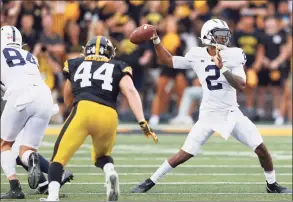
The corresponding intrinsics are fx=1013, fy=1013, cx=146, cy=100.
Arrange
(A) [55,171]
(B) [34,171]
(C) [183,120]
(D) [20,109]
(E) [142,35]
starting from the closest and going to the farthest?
(A) [55,171]
(B) [34,171]
(D) [20,109]
(E) [142,35]
(C) [183,120]

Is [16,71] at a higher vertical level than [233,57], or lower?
lower

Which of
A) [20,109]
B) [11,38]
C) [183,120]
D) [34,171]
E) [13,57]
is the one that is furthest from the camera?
[183,120]

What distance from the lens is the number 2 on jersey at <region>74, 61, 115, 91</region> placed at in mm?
8445

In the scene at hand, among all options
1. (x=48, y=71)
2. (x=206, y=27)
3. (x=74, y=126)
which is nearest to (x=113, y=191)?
(x=74, y=126)

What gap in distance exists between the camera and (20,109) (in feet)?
30.8

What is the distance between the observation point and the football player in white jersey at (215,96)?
31.4ft

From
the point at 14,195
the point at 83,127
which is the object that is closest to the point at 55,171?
the point at 83,127

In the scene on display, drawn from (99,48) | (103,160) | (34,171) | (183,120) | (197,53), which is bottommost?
(183,120)

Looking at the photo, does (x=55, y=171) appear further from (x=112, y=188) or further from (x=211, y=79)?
(x=211, y=79)

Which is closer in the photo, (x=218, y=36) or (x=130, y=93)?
(x=130, y=93)

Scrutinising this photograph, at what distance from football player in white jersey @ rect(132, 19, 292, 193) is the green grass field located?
41 cm

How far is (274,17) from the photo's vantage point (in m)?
18.1

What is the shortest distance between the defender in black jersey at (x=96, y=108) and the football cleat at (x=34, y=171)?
2.16ft

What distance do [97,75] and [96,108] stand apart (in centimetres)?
30
